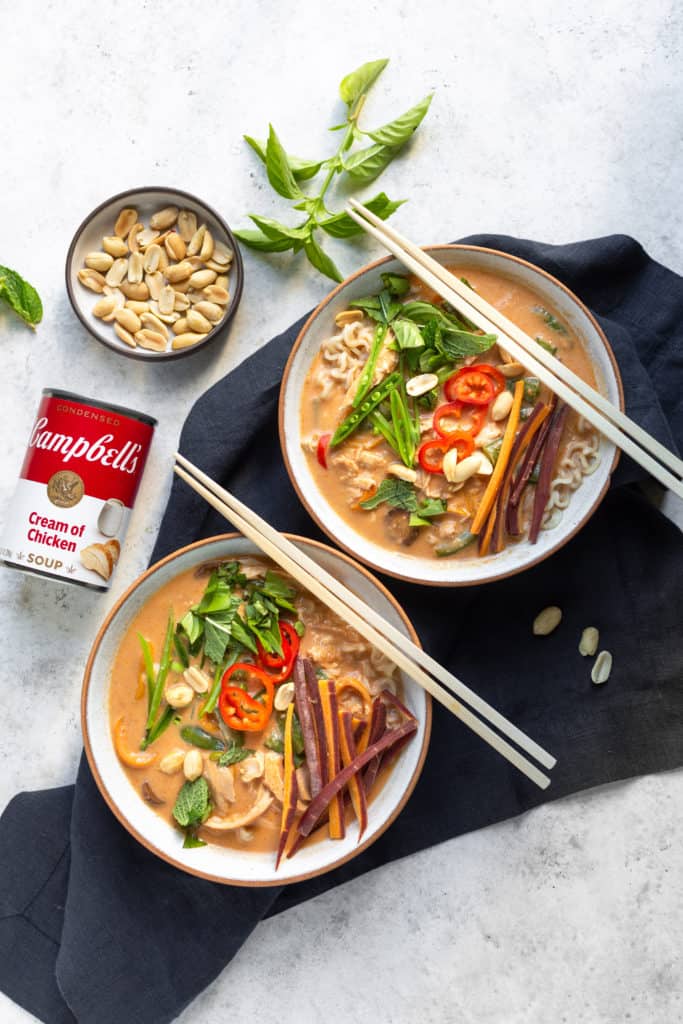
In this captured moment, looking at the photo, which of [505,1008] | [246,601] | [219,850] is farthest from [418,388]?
[505,1008]

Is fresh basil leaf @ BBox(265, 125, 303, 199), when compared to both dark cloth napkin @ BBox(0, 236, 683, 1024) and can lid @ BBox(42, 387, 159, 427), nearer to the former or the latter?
dark cloth napkin @ BBox(0, 236, 683, 1024)

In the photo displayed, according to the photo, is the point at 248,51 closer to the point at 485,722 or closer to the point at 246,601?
the point at 246,601

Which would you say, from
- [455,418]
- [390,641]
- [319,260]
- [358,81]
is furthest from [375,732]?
[358,81]

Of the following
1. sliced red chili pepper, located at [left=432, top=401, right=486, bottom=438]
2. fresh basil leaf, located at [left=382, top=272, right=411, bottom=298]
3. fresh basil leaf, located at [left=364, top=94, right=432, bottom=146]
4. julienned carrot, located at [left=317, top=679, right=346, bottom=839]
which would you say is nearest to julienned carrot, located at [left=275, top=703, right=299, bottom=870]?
julienned carrot, located at [left=317, top=679, right=346, bottom=839]

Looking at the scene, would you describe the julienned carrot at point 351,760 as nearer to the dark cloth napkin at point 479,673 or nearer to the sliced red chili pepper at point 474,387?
the dark cloth napkin at point 479,673

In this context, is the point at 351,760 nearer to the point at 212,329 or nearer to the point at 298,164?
the point at 212,329
